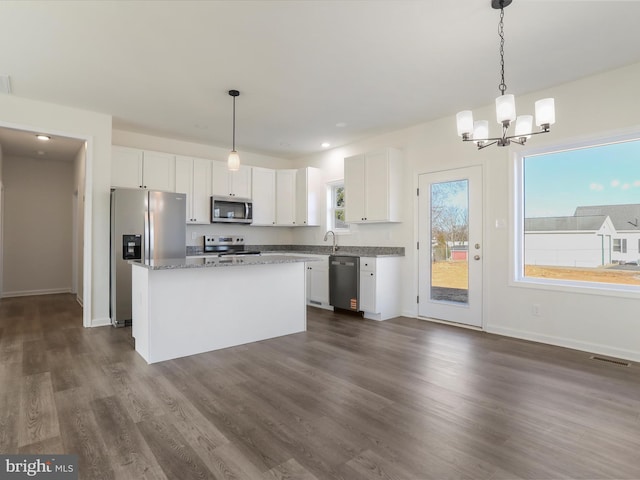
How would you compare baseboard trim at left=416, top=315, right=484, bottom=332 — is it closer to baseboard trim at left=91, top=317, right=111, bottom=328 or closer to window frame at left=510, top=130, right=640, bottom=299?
window frame at left=510, top=130, right=640, bottom=299

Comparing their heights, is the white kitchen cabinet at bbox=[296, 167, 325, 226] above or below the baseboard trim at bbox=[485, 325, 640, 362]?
above

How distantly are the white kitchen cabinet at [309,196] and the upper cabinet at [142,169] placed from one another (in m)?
2.19

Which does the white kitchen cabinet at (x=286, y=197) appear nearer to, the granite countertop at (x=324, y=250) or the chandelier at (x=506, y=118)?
the granite countertop at (x=324, y=250)

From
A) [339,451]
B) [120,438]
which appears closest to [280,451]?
[339,451]

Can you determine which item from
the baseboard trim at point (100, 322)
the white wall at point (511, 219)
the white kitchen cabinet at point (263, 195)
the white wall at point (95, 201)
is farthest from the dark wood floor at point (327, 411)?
the white kitchen cabinet at point (263, 195)

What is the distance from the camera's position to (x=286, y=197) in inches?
257

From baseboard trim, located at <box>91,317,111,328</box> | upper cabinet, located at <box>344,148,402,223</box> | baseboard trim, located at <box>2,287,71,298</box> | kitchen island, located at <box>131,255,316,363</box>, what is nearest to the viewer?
kitchen island, located at <box>131,255,316,363</box>

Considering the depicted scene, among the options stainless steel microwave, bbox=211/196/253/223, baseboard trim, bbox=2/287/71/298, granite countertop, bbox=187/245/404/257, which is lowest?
baseboard trim, bbox=2/287/71/298

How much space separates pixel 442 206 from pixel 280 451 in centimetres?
375

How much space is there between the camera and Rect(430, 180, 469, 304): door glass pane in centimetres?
450

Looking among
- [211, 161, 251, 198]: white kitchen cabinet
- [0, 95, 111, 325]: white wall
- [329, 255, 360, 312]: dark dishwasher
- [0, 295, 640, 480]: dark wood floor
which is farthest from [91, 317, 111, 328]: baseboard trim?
[329, 255, 360, 312]: dark dishwasher

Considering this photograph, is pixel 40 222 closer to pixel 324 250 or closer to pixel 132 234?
pixel 132 234

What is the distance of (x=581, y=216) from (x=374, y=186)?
250 cm

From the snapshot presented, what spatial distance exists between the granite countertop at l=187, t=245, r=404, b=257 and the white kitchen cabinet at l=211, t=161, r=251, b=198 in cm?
103
